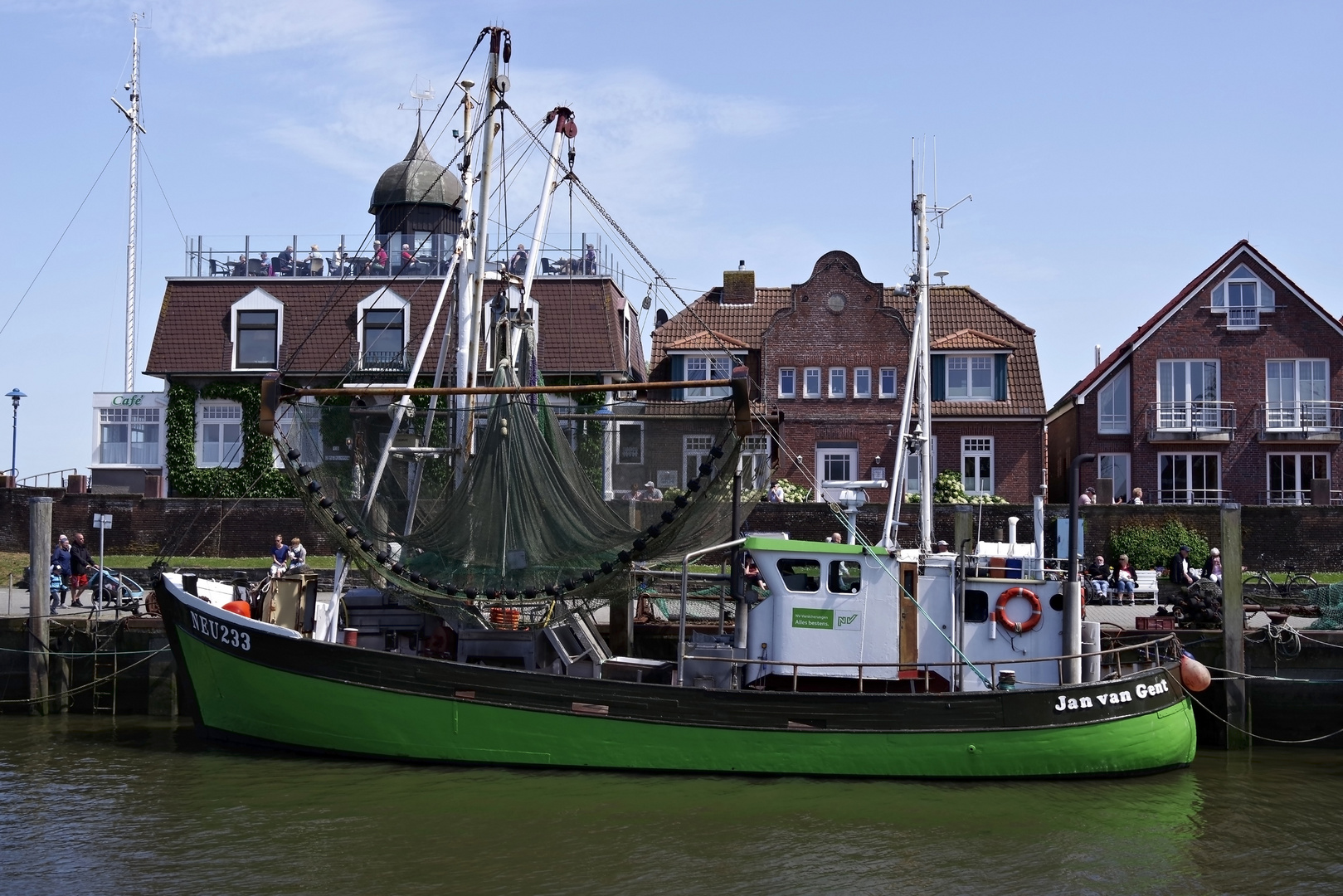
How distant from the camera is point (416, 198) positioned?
45.9 metres

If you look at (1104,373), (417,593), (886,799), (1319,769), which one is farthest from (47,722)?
(1104,373)

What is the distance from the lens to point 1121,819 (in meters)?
15.8

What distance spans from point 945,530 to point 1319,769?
52.5 feet

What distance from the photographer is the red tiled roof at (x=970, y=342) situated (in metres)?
40.9

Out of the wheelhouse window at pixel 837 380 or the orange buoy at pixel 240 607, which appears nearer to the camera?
the orange buoy at pixel 240 607

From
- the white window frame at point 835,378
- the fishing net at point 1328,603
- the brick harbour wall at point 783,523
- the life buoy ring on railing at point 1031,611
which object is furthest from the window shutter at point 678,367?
the life buoy ring on railing at point 1031,611

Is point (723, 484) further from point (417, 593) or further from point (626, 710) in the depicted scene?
point (417, 593)

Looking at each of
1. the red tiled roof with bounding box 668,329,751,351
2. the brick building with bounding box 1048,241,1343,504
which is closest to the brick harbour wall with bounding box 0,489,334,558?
the red tiled roof with bounding box 668,329,751,351

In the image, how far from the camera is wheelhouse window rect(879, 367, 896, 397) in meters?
41.1

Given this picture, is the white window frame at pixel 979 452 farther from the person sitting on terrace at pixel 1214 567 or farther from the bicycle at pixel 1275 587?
the person sitting on terrace at pixel 1214 567

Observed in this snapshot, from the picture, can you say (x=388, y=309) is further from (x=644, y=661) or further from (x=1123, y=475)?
(x=644, y=661)

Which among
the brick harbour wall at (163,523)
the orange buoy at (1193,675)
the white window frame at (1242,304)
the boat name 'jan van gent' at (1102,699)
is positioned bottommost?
the boat name 'jan van gent' at (1102,699)

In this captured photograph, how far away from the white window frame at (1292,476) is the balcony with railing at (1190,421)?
56.5 inches

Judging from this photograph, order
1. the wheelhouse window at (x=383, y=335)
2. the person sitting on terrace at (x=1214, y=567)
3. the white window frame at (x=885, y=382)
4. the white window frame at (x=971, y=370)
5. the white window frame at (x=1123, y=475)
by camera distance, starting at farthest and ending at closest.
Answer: the white window frame at (x=971, y=370), the white window frame at (x=885, y=382), the white window frame at (x=1123, y=475), the wheelhouse window at (x=383, y=335), the person sitting on terrace at (x=1214, y=567)
